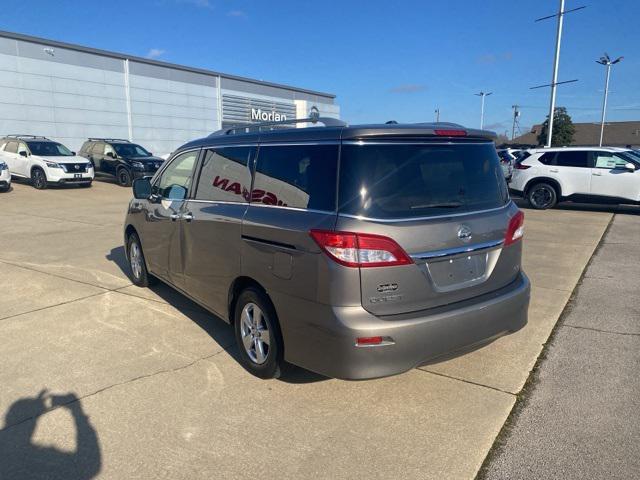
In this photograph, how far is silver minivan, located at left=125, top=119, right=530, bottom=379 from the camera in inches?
114

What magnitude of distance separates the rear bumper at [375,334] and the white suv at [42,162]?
1766cm

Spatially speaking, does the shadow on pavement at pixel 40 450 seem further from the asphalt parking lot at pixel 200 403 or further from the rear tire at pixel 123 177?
the rear tire at pixel 123 177

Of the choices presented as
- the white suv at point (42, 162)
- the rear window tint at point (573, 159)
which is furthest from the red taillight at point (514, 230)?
the white suv at point (42, 162)

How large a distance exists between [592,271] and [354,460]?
220 inches

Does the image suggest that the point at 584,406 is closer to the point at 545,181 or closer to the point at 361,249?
the point at 361,249

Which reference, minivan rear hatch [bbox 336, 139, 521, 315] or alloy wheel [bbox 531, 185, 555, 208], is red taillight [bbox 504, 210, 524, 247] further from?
alloy wheel [bbox 531, 185, 555, 208]

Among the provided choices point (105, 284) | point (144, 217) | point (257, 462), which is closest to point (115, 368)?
point (257, 462)

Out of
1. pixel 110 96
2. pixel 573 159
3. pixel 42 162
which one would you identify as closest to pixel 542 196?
pixel 573 159

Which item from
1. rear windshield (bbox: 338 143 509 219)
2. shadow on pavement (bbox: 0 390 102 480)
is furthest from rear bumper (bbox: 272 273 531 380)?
shadow on pavement (bbox: 0 390 102 480)

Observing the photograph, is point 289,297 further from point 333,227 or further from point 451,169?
point 451,169

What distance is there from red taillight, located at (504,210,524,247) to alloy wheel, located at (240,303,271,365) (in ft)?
5.94

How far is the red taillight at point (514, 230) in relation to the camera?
3516 mm

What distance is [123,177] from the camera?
2034 centimetres

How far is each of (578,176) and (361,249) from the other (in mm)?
12664
